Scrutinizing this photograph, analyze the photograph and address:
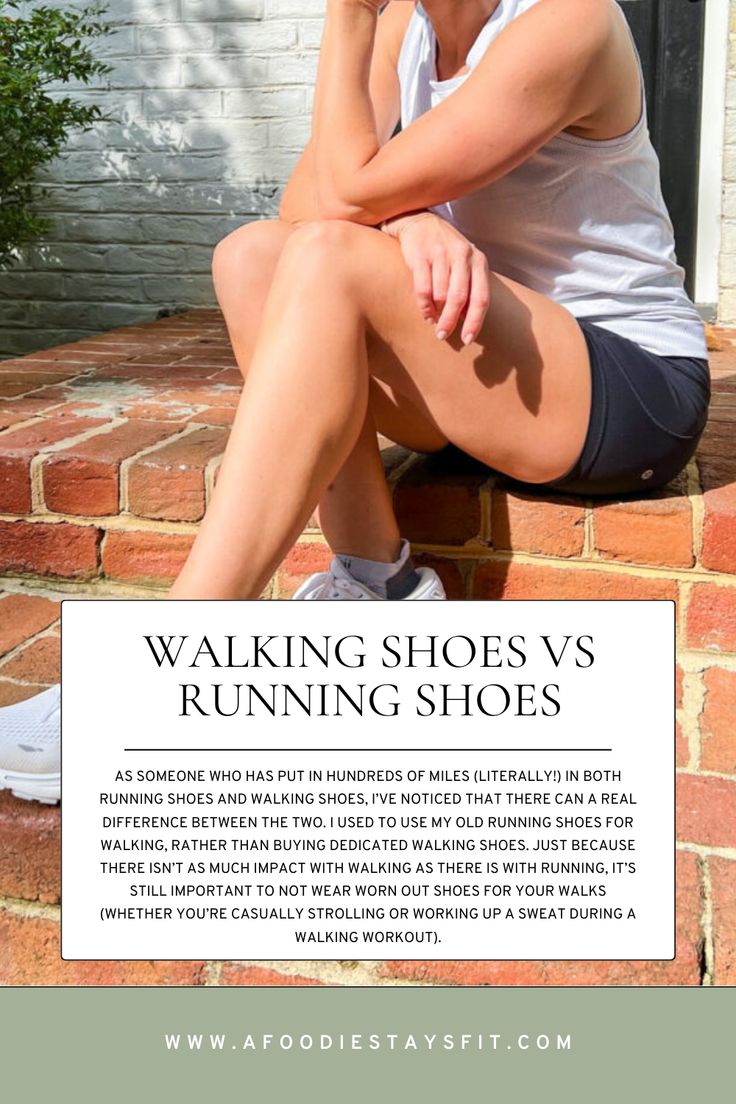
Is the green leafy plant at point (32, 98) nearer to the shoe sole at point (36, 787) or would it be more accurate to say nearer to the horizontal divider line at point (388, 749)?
the shoe sole at point (36, 787)

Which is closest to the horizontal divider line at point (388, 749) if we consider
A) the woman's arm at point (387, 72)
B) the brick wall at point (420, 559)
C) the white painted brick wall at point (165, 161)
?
the brick wall at point (420, 559)

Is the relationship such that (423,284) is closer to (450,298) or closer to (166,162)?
(450,298)

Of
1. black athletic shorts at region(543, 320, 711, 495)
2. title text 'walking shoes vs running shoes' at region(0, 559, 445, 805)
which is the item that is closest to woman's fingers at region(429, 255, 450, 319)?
black athletic shorts at region(543, 320, 711, 495)

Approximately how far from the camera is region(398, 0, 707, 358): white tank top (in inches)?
60.7

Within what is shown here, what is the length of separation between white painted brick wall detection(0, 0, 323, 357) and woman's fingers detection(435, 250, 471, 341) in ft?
8.48

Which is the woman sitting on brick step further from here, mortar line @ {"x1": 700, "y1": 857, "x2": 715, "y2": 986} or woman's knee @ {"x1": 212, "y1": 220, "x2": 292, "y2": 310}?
mortar line @ {"x1": 700, "y1": 857, "x2": 715, "y2": 986}

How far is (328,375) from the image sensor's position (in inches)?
52.4

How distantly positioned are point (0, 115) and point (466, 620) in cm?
263

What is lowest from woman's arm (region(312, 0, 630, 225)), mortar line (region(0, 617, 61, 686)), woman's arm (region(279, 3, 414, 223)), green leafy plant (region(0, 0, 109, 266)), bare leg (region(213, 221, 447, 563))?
mortar line (region(0, 617, 61, 686))

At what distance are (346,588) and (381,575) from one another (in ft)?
0.18

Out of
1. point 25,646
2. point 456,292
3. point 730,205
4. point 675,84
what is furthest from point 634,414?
point 675,84

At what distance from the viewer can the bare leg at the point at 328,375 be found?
1313mm

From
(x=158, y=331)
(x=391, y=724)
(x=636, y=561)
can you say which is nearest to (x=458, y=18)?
(x=636, y=561)

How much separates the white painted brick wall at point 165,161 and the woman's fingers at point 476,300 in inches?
102
